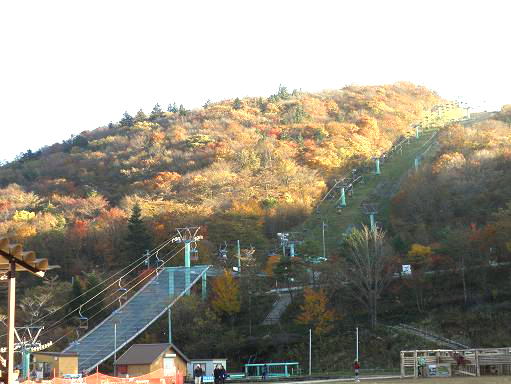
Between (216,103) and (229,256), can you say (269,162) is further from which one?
(216,103)

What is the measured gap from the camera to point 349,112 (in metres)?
100

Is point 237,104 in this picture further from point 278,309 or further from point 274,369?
point 274,369

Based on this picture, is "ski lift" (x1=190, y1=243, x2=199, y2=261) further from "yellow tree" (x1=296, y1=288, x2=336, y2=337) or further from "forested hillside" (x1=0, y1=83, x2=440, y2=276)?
"yellow tree" (x1=296, y1=288, x2=336, y2=337)

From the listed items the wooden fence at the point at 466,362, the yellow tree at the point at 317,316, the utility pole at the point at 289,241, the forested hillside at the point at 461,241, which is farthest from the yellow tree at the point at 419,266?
the wooden fence at the point at 466,362

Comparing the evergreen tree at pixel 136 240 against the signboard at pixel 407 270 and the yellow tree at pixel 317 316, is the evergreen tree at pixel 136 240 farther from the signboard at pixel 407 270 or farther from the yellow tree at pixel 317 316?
the signboard at pixel 407 270

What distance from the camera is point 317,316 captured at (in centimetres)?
3694

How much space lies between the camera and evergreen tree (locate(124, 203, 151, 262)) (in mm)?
49344

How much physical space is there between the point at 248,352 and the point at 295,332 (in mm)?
2607

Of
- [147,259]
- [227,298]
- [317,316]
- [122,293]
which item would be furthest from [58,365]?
[147,259]

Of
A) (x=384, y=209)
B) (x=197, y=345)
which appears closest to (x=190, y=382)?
(x=197, y=345)

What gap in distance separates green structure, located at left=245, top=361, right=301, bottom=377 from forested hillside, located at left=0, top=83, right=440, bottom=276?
1387 centimetres

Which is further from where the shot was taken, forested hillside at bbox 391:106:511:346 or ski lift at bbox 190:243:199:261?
ski lift at bbox 190:243:199:261

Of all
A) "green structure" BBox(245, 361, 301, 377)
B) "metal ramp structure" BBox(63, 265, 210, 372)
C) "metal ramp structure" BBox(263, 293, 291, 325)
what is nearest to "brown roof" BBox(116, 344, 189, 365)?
"metal ramp structure" BBox(63, 265, 210, 372)

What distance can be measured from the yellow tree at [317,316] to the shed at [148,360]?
25.7 feet
